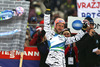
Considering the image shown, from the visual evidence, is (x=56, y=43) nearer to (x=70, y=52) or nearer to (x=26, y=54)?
(x=70, y=52)

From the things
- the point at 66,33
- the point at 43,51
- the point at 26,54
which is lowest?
the point at 26,54

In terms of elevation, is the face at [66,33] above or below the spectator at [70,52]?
above

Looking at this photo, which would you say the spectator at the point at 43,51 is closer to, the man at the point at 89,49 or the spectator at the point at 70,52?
the spectator at the point at 70,52

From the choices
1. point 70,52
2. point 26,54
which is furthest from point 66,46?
point 26,54

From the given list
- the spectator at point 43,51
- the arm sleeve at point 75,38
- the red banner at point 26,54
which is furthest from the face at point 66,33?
the red banner at point 26,54

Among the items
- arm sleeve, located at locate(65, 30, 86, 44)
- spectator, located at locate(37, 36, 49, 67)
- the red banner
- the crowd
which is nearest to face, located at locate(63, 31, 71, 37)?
the crowd

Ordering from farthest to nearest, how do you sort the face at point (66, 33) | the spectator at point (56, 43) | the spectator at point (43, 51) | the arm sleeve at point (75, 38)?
the face at point (66, 33), the spectator at point (43, 51), the arm sleeve at point (75, 38), the spectator at point (56, 43)

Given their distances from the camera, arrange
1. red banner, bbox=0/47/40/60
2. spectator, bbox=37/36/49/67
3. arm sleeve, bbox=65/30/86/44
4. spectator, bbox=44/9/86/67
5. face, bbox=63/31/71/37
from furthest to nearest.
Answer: red banner, bbox=0/47/40/60 < face, bbox=63/31/71/37 < spectator, bbox=37/36/49/67 < arm sleeve, bbox=65/30/86/44 < spectator, bbox=44/9/86/67

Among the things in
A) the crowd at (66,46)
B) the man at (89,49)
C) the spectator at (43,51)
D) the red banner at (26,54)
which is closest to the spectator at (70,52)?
the crowd at (66,46)

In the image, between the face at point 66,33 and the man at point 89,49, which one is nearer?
the man at point 89,49

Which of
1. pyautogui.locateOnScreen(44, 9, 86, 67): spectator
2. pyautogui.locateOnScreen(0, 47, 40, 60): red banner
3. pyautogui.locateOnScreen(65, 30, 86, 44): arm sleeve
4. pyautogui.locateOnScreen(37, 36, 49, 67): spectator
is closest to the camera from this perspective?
pyautogui.locateOnScreen(44, 9, 86, 67): spectator

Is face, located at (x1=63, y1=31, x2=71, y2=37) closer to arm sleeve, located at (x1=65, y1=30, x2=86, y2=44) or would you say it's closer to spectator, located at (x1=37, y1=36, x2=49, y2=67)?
arm sleeve, located at (x1=65, y1=30, x2=86, y2=44)

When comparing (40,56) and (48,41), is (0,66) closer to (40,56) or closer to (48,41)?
(40,56)

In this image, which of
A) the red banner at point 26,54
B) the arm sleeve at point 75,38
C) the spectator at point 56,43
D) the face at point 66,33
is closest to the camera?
the spectator at point 56,43
